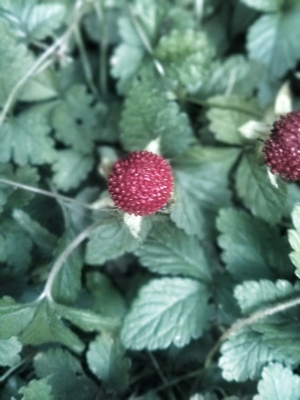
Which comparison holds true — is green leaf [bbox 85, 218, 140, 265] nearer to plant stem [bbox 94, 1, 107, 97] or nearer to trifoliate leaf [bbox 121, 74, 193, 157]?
trifoliate leaf [bbox 121, 74, 193, 157]

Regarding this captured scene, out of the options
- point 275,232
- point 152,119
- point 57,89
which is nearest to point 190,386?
point 275,232

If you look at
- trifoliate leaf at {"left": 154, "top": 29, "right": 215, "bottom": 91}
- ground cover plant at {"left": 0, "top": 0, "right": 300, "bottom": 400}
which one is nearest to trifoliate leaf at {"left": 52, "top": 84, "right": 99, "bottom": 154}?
ground cover plant at {"left": 0, "top": 0, "right": 300, "bottom": 400}

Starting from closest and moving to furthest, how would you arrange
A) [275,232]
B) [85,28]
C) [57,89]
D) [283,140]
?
[283,140] → [275,232] → [57,89] → [85,28]

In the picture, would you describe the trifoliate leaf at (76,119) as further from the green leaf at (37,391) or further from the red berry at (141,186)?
the green leaf at (37,391)

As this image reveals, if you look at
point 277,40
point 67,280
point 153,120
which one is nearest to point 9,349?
point 67,280

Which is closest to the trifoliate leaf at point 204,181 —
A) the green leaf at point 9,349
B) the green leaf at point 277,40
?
the green leaf at point 277,40

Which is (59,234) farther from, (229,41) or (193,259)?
(229,41)
